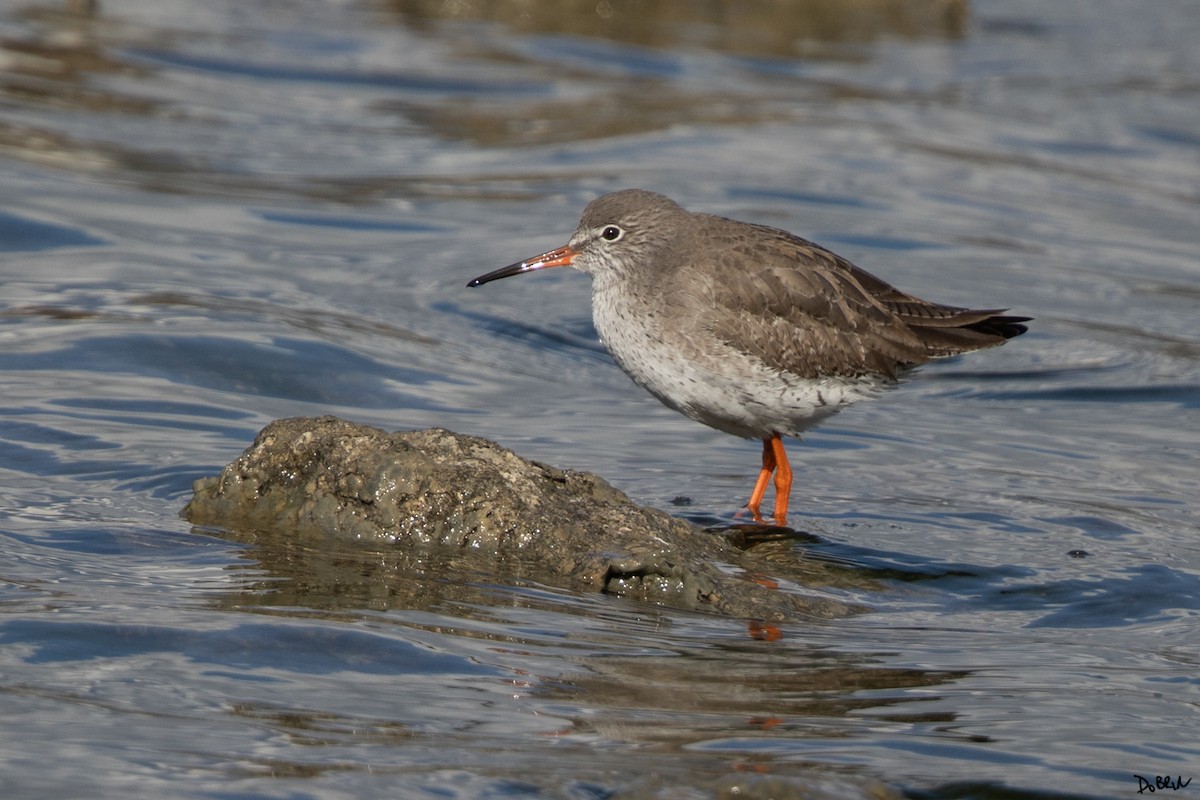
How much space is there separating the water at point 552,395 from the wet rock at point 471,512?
0.19 meters

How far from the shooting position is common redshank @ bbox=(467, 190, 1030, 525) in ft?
27.3

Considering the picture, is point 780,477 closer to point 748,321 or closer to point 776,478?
point 776,478

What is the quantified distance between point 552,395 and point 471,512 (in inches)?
142

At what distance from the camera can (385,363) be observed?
415 inches

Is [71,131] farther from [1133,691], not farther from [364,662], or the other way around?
[1133,691]

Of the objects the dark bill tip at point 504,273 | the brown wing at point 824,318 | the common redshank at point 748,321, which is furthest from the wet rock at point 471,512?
the dark bill tip at point 504,273

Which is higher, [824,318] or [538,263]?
[538,263]

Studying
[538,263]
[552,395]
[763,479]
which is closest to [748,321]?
[763,479]

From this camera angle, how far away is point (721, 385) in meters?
8.24

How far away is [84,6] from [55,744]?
16.8m

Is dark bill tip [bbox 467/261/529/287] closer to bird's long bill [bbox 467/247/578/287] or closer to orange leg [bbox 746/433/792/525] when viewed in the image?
bird's long bill [bbox 467/247/578/287]

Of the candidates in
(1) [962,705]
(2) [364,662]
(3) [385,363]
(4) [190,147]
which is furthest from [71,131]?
(1) [962,705]

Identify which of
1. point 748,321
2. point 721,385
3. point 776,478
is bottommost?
point 776,478

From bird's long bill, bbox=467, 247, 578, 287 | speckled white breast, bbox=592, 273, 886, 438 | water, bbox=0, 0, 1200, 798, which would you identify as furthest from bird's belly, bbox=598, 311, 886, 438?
bird's long bill, bbox=467, 247, 578, 287
